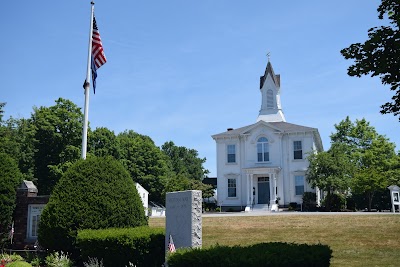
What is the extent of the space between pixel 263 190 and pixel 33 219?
93.1 ft

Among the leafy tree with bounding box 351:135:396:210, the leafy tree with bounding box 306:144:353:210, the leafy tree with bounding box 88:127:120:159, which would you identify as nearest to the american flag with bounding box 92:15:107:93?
the leafy tree with bounding box 306:144:353:210

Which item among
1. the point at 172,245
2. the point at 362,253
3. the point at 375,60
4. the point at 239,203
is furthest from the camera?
the point at 239,203

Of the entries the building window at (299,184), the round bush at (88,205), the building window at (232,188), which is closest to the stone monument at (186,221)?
the round bush at (88,205)

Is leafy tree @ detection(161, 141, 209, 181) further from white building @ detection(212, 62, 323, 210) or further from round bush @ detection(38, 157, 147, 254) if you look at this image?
round bush @ detection(38, 157, 147, 254)

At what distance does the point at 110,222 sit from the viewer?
13672mm

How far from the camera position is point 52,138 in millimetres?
48844

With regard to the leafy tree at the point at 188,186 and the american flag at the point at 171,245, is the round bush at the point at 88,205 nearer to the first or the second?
the american flag at the point at 171,245

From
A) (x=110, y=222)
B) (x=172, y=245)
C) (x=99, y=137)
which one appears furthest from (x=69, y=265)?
(x=99, y=137)

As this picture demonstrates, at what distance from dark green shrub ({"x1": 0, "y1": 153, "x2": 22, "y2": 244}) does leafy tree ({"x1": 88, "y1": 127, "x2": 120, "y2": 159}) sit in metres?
35.1

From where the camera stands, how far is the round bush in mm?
13370

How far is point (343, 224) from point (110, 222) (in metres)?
11.8

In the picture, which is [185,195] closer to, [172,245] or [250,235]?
[172,245]

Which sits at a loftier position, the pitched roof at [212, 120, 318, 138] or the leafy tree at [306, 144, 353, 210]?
the pitched roof at [212, 120, 318, 138]

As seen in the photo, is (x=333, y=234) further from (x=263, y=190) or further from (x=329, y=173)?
(x=263, y=190)
